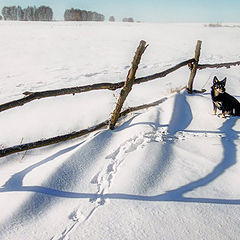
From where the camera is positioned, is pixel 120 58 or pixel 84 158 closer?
pixel 84 158

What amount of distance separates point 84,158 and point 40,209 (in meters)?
0.84

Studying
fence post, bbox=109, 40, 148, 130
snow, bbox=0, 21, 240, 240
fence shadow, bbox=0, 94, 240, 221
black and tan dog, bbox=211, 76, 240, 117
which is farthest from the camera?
black and tan dog, bbox=211, 76, 240, 117

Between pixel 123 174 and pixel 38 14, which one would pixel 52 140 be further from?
pixel 38 14

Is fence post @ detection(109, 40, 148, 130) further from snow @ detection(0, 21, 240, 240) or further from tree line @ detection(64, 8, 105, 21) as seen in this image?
tree line @ detection(64, 8, 105, 21)

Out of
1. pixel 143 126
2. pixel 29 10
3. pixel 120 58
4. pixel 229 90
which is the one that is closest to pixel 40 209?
pixel 143 126

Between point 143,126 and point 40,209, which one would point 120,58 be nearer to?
point 143,126

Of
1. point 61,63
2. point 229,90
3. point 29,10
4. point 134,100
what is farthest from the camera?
point 29,10

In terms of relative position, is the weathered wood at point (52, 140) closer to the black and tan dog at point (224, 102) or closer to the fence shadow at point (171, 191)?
the fence shadow at point (171, 191)

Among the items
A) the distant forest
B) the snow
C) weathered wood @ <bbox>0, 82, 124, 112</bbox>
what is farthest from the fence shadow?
the distant forest

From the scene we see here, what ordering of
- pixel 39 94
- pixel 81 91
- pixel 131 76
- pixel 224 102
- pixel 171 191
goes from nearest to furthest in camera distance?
1. pixel 171 191
2. pixel 39 94
3. pixel 81 91
4. pixel 131 76
5. pixel 224 102

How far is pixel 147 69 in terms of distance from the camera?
8836 mm

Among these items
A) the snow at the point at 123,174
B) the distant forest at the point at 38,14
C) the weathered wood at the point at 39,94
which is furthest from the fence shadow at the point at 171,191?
the distant forest at the point at 38,14

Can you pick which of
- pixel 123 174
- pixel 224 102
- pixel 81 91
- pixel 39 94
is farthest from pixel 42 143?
pixel 224 102

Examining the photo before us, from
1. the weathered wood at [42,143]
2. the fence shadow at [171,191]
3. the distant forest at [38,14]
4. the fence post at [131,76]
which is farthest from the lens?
the distant forest at [38,14]
